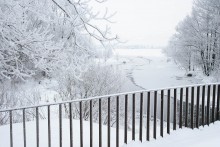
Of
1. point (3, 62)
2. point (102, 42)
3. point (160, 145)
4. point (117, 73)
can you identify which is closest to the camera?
point (160, 145)

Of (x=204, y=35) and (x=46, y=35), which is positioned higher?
(x=204, y=35)

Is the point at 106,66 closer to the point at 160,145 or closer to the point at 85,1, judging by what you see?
the point at 85,1

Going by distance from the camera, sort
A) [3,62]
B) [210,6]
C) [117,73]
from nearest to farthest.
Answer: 1. [3,62]
2. [117,73]
3. [210,6]

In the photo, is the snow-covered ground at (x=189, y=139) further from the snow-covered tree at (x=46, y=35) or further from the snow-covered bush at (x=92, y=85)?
the snow-covered bush at (x=92, y=85)

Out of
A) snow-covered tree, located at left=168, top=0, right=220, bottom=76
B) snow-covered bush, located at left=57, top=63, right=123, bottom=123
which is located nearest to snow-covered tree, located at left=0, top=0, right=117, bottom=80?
snow-covered bush, located at left=57, top=63, right=123, bottom=123

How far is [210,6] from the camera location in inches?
1003

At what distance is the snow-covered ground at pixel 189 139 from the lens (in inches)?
163

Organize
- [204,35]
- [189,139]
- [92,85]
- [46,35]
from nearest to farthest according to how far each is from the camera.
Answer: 1. [189,139]
2. [46,35]
3. [92,85]
4. [204,35]

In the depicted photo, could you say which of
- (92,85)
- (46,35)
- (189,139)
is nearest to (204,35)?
(92,85)

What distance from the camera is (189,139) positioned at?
14.3 ft

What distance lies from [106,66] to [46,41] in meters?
14.0

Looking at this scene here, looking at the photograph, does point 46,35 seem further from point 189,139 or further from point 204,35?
point 204,35

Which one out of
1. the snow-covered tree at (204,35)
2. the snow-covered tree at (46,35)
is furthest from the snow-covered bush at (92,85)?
the snow-covered tree at (204,35)

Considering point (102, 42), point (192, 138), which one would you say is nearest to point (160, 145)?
point (192, 138)
